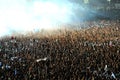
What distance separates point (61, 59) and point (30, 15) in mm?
20244

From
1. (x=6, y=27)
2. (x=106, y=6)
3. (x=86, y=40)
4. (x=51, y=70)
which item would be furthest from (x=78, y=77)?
(x=106, y=6)

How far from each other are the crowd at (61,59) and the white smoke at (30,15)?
22.5 ft

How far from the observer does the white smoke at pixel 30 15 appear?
1046 inches

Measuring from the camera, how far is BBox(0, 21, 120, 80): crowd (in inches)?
430

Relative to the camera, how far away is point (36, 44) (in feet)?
55.9

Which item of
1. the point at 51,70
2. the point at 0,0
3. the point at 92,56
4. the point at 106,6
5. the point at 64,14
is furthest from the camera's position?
the point at 106,6

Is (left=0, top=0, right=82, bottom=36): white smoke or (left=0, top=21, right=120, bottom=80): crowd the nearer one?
(left=0, top=21, right=120, bottom=80): crowd

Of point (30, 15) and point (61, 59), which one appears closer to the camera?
point (61, 59)

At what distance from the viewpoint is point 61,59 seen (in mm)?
13164

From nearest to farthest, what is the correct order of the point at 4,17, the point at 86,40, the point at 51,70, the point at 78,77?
the point at 78,77 → the point at 51,70 → the point at 86,40 → the point at 4,17

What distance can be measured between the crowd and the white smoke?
686 centimetres

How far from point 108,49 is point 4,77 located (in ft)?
19.9

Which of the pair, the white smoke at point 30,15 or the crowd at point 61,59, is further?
the white smoke at point 30,15

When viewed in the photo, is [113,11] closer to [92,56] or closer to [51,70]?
[92,56]
